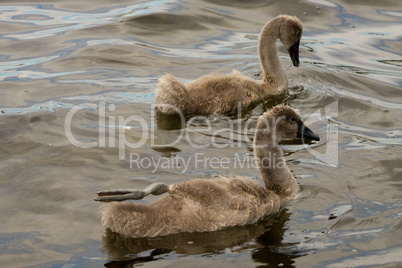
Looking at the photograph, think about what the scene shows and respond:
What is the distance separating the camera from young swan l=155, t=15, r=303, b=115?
8.63 meters

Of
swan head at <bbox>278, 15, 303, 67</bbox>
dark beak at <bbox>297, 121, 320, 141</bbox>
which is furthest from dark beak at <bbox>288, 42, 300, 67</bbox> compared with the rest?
dark beak at <bbox>297, 121, 320, 141</bbox>

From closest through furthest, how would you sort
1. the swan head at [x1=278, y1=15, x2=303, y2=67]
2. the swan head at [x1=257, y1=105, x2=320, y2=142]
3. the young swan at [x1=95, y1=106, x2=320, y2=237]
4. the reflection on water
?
the reflection on water
the young swan at [x1=95, y1=106, x2=320, y2=237]
the swan head at [x1=257, y1=105, x2=320, y2=142]
the swan head at [x1=278, y1=15, x2=303, y2=67]

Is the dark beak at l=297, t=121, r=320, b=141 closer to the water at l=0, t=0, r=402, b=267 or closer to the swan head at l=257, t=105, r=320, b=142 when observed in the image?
the swan head at l=257, t=105, r=320, b=142

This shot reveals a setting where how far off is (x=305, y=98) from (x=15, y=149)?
13.7ft

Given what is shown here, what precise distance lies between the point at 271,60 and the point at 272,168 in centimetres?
336

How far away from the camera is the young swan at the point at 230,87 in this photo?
8.63 meters

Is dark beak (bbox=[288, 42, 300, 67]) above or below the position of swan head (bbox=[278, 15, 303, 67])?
below

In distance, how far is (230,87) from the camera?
8.98 m

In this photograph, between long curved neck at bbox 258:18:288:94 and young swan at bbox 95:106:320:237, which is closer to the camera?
young swan at bbox 95:106:320:237

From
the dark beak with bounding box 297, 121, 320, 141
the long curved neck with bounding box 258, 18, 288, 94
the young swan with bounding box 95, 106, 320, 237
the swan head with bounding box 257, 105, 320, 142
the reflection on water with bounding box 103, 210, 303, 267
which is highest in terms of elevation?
the long curved neck with bounding box 258, 18, 288, 94

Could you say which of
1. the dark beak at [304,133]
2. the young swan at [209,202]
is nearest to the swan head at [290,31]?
the dark beak at [304,133]

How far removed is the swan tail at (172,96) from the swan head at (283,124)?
1.77m

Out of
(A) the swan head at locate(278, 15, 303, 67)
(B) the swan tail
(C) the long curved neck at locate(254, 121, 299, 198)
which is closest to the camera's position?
(C) the long curved neck at locate(254, 121, 299, 198)

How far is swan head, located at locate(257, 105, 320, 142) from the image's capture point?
698 cm
